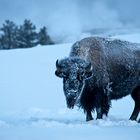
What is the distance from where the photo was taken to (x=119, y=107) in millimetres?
16875

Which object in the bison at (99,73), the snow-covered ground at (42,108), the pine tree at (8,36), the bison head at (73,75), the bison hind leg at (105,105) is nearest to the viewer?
the snow-covered ground at (42,108)

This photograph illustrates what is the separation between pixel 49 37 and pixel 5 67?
34.0 meters

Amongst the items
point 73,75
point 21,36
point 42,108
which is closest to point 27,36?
point 21,36

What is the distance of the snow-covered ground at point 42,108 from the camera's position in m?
7.61

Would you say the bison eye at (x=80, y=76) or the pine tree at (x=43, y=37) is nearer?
the bison eye at (x=80, y=76)

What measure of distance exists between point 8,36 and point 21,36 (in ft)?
6.00

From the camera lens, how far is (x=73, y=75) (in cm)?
1010

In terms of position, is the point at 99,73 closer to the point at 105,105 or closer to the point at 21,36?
the point at 105,105

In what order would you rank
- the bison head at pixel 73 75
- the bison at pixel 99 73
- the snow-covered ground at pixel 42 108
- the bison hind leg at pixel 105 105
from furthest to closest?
the bison hind leg at pixel 105 105 < the bison at pixel 99 73 < the bison head at pixel 73 75 < the snow-covered ground at pixel 42 108

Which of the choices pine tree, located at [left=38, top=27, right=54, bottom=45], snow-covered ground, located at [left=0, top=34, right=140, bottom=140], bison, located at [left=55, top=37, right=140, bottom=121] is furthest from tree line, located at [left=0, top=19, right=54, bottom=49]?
bison, located at [left=55, top=37, right=140, bottom=121]

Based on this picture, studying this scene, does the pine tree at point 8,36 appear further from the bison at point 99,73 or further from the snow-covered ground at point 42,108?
the bison at point 99,73

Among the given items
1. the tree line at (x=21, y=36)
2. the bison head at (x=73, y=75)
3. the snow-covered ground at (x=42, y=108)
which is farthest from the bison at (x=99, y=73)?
the tree line at (x=21, y=36)

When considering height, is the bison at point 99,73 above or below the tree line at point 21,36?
below

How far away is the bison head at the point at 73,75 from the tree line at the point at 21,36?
46483 mm
